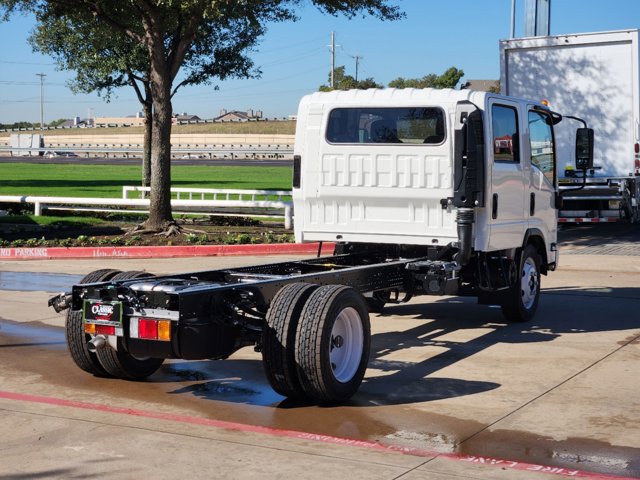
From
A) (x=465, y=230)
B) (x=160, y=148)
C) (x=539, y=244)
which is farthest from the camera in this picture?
(x=160, y=148)

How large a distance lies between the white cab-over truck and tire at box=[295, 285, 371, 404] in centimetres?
2

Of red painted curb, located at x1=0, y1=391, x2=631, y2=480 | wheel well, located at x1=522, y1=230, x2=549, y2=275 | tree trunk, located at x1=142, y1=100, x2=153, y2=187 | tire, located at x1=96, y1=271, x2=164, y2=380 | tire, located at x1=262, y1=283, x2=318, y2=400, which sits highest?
tree trunk, located at x1=142, y1=100, x2=153, y2=187

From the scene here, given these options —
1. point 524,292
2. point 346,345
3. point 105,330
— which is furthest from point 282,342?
point 524,292

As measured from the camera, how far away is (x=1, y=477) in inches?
225

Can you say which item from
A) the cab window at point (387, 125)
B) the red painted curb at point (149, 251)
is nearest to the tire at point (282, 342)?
the cab window at point (387, 125)

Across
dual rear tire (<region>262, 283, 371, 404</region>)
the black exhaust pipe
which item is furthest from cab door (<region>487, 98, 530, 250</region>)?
dual rear tire (<region>262, 283, 371, 404</region>)

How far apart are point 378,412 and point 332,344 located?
25.9 inches

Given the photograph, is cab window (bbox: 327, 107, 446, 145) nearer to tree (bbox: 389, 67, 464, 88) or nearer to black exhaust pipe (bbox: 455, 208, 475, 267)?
black exhaust pipe (bbox: 455, 208, 475, 267)

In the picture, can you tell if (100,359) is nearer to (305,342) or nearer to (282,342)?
(282,342)

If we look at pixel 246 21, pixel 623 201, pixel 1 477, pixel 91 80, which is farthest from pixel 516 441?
pixel 91 80

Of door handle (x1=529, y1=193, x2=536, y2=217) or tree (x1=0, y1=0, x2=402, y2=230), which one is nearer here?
door handle (x1=529, y1=193, x2=536, y2=217)

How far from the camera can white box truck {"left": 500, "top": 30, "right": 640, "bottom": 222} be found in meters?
19.7

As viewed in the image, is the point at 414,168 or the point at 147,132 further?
the point at 147,132

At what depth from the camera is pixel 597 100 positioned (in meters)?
20.1
